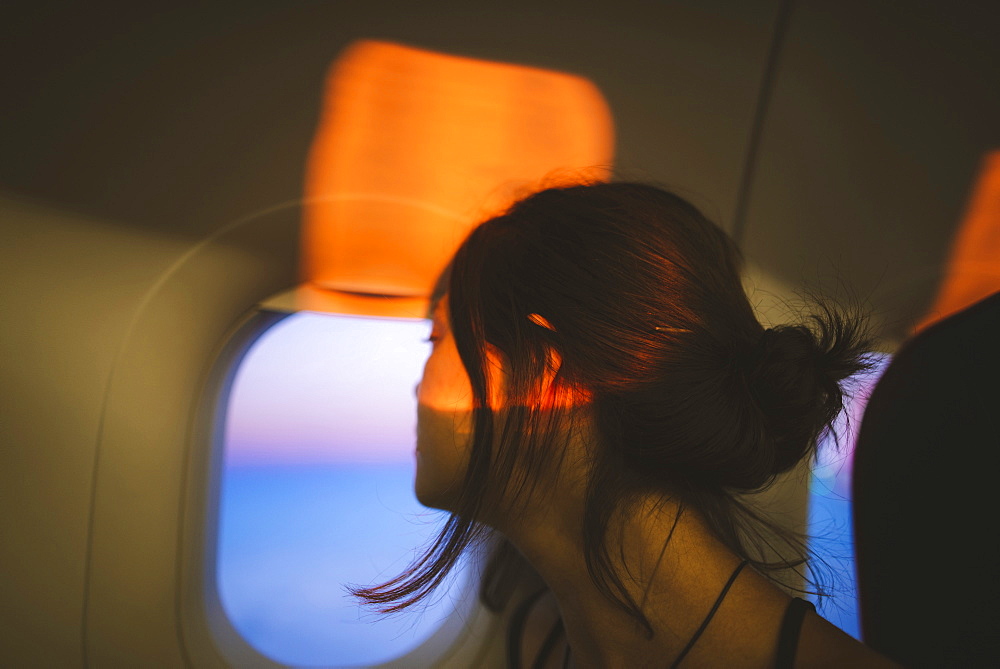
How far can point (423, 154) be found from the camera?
936mm

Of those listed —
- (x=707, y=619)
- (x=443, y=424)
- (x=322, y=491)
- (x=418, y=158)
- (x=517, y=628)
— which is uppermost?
(x=418, y=158)

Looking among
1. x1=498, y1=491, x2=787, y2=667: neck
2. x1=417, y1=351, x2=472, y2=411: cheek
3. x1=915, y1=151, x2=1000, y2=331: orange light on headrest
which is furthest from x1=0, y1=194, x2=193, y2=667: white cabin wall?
x1=915, y1=151, x2=1000, y2=331: orange light on headrest

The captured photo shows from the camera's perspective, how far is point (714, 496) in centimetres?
81

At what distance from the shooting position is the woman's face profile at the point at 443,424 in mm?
785

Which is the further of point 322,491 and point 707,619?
point 322,491

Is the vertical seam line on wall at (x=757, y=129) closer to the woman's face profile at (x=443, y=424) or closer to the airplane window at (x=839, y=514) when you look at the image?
the airplane window at (x=839, y=514)

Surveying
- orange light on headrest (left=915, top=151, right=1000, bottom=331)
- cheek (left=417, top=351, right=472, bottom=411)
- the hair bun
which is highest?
orange light on headrest (left=915, top=151, right=1000, bottom=331)

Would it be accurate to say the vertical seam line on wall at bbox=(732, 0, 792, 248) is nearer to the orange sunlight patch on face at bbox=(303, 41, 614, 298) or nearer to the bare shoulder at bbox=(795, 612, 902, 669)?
the orange sunlight patch on face at bbox=(303, 41, 614, 298)

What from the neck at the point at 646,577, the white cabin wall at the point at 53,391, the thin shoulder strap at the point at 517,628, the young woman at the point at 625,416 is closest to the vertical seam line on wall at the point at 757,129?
the young woman at the point at 625,416

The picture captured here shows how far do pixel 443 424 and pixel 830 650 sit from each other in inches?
22.5

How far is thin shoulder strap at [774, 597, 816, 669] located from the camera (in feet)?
2.15

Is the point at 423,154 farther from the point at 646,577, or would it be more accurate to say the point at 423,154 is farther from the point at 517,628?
the point at 517,628

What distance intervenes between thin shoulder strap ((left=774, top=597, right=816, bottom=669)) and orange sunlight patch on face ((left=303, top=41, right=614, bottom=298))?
2.41ft

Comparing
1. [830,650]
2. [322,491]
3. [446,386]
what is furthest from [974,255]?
[322,491]
